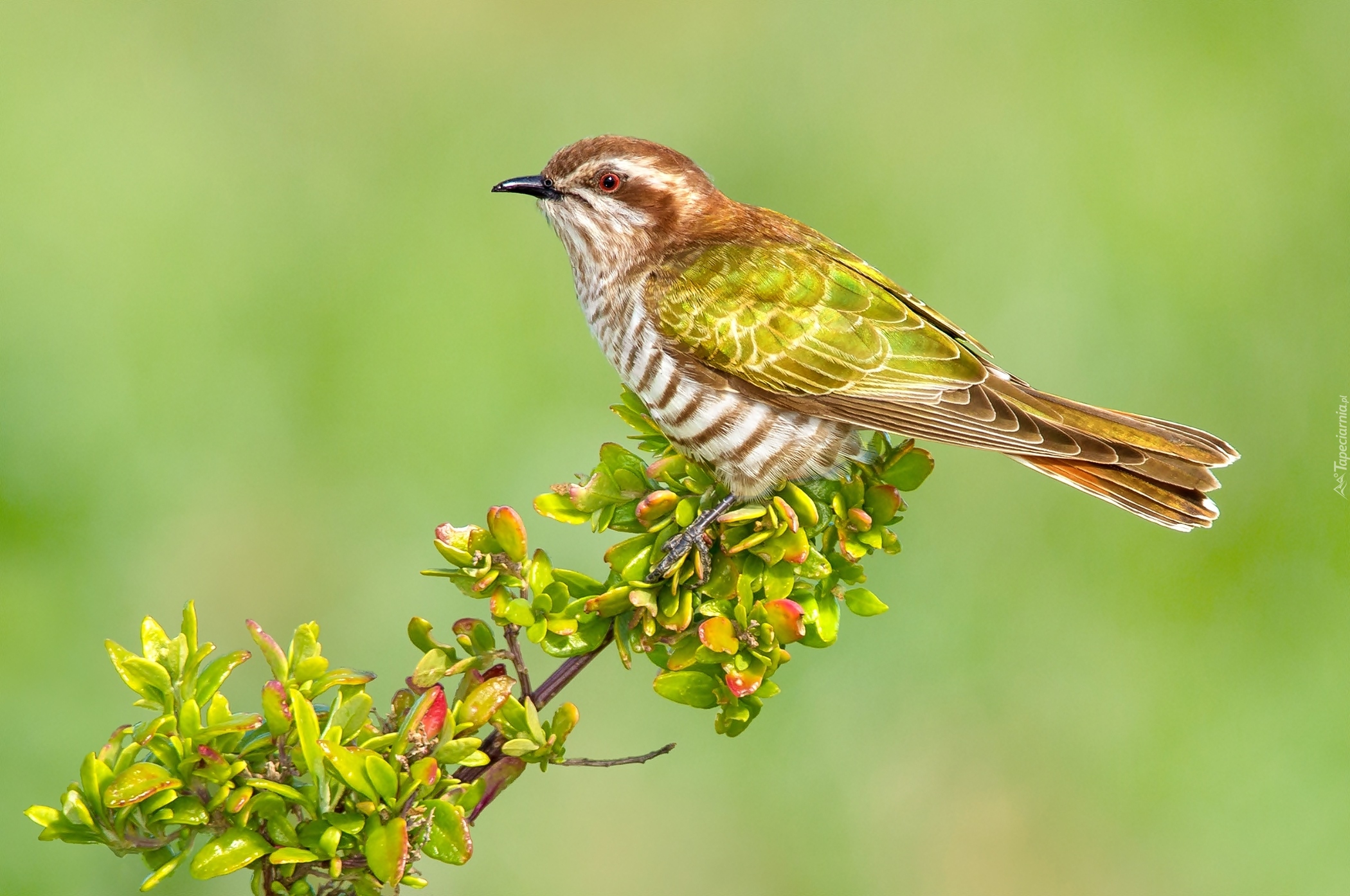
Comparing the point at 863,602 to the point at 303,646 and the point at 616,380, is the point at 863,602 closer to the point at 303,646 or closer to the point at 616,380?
the point at 303,646

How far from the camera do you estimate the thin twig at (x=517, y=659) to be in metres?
2.75

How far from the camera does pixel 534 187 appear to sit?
4641 millimetres

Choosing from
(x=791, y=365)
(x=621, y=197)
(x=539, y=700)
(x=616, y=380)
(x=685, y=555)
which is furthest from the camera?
(x=616, y=380)

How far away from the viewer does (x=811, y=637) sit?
314cm

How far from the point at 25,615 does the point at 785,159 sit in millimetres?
4469

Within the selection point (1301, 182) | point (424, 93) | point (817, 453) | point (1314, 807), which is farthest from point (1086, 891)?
point (424, 93)

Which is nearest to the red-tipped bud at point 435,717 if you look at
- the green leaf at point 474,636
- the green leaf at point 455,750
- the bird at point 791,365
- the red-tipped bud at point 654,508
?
the green leaf at point 455,750

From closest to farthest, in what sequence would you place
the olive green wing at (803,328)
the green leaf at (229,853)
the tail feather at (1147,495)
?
the green leaf at (229,853) → the tail feather at (1147,495) → the olive green wing at (803,328)

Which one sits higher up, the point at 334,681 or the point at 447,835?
the point at 334,681

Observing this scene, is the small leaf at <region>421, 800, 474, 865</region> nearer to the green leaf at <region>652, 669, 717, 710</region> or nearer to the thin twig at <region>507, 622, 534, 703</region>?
the thin twig at <region>507, 622, 534, 703</region>

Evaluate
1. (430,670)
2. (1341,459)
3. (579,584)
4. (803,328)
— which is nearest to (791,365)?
(803,328)

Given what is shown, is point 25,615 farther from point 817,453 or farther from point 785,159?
point 785,159

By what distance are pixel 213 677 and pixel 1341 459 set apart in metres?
5.54

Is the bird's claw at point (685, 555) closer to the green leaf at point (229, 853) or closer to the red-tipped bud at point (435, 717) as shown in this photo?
the red-tipped bud at point (435, 717)
